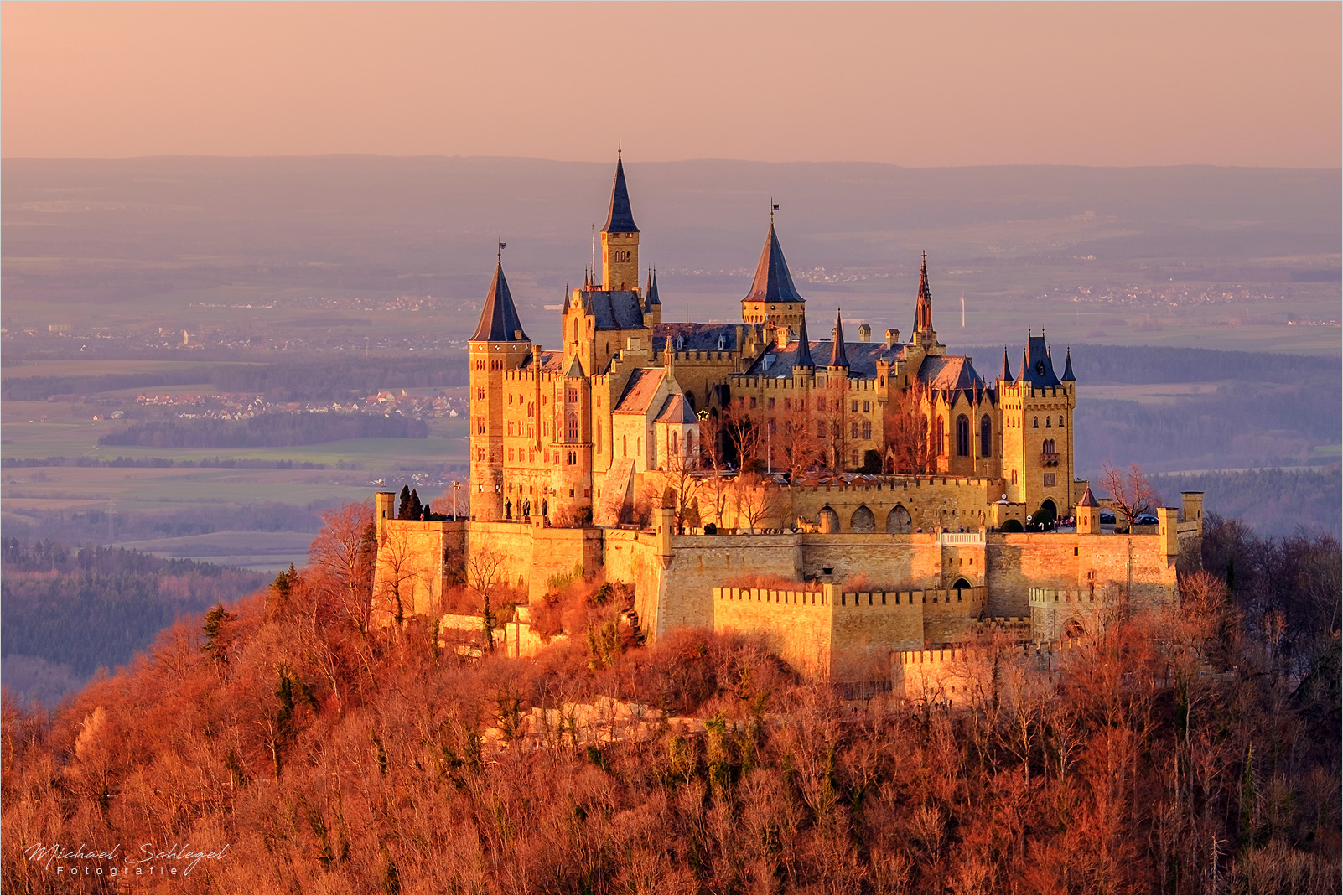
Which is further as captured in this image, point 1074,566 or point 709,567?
point 709,567

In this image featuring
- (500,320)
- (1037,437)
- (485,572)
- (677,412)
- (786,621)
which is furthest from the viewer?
(500,320)

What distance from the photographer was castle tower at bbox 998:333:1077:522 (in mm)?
83500

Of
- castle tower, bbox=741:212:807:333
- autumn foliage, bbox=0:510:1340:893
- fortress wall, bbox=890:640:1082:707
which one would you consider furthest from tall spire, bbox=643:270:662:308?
fortress wall, bbox=890:640:1082:707

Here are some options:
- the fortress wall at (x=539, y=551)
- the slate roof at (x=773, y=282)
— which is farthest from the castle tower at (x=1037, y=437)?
the fortress wall at (x=539, y=551)

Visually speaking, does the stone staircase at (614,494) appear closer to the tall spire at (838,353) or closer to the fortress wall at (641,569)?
the fortress wall at (641,569)

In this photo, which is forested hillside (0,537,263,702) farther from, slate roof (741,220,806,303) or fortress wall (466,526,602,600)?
fortress wall (466,526,602,600)

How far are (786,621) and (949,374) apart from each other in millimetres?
14636

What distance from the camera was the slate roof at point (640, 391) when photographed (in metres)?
87.2

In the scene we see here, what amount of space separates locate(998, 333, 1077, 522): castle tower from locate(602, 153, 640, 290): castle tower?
595 inches

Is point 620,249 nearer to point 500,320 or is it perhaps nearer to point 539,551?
point 500,320

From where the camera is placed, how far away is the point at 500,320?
310ft

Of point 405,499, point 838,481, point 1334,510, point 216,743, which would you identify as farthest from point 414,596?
point 1334,510

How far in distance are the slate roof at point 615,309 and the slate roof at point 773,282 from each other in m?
5.32
